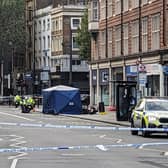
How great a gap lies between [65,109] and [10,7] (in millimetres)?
45978

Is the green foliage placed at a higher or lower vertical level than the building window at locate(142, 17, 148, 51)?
higher

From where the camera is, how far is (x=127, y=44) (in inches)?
2298

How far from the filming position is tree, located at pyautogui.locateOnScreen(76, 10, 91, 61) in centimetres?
8312

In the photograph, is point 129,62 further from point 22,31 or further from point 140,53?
point 22,31

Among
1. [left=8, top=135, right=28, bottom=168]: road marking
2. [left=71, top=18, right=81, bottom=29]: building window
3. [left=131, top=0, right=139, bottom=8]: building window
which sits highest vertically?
[left=71, top=18, right=81, bottom=29]: building window

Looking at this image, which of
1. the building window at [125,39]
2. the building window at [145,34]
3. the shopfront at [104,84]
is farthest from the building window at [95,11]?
the building window at [145,34]

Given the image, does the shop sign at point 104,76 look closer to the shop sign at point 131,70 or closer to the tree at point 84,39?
the shop sign at point 131,70

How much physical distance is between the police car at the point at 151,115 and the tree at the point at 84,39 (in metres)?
54.0

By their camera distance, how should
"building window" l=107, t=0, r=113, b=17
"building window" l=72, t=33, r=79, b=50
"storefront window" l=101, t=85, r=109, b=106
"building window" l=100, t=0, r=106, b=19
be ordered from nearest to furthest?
"building window" l=107, t=0, r=113, b=17 < "storefront window" l=101, t=85, r=109, b=106 < "building window" l=100, t=0, r=106, b=19 < "building window" l=72, t=33, r=79, b=50

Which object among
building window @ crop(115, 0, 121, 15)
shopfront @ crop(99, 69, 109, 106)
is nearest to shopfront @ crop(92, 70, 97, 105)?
shopfront @ crop(99, 69, 109, 106)

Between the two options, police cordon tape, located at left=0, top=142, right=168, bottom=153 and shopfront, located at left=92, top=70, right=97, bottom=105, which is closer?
police cordon tape, located at left=0, top=142, right=168, bottom=153

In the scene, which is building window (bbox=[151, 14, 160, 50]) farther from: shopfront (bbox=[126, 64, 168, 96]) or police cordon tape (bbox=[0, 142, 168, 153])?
police cordon tape (bbox=[0, 142, 168, 153])

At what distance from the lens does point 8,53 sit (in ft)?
354

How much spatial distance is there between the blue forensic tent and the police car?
29428 mm
